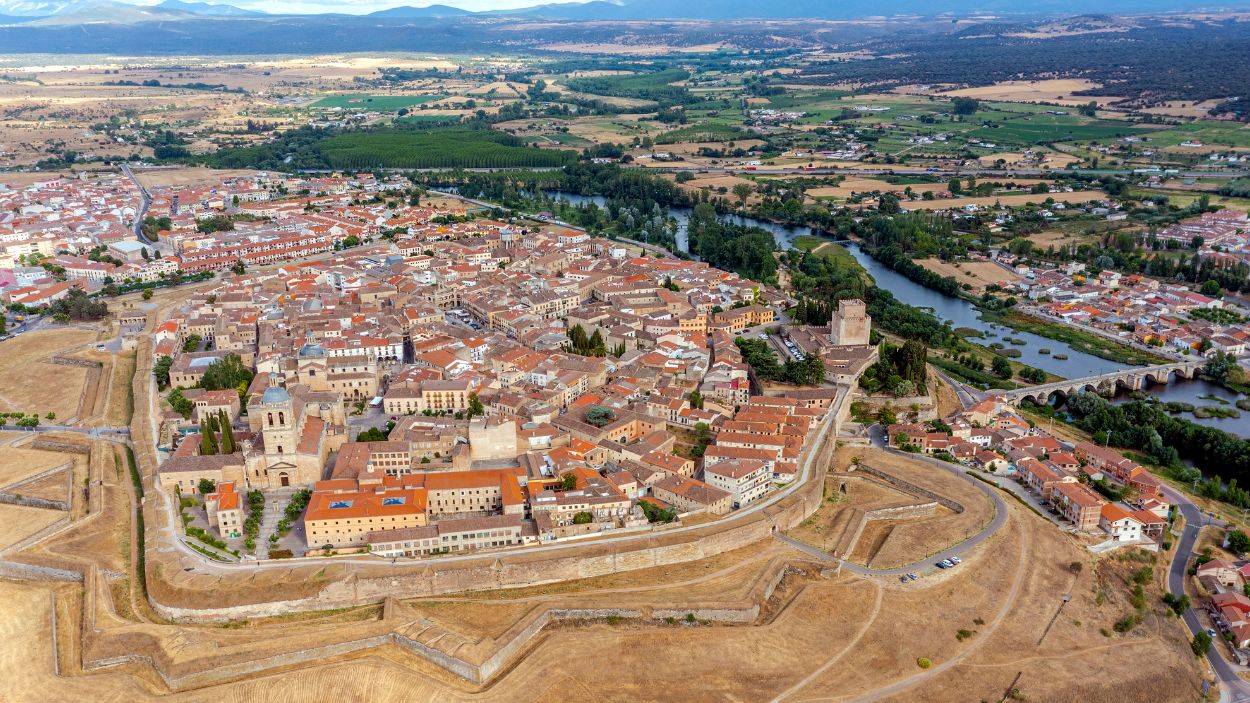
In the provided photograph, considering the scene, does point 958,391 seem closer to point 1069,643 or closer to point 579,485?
point 1069,643

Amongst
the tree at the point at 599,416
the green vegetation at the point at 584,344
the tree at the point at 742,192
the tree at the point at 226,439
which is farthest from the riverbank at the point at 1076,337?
the tree at the point at 226,439

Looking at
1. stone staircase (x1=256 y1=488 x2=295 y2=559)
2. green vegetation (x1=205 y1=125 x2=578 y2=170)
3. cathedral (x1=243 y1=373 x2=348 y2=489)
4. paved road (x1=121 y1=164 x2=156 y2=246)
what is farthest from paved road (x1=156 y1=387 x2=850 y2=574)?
green vegetation (x1=205 y1=125 x2=578 y2=170)

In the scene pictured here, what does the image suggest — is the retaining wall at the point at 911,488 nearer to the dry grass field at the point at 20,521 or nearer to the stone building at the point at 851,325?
the stone building at the point at 851,325

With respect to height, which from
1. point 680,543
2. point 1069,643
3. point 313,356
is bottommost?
point 1069,643

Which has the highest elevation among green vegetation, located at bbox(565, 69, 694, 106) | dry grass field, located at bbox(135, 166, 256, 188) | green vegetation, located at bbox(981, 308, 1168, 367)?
green vegetation, located at bbox(565, 69, 694, 106)

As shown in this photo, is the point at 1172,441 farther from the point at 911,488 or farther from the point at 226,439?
the point at 226,439

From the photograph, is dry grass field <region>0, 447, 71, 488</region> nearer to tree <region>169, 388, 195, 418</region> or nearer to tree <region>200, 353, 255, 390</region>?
tree <region>169, 388, 195, 418</region>

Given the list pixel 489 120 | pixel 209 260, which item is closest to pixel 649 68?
pixel 489 120
